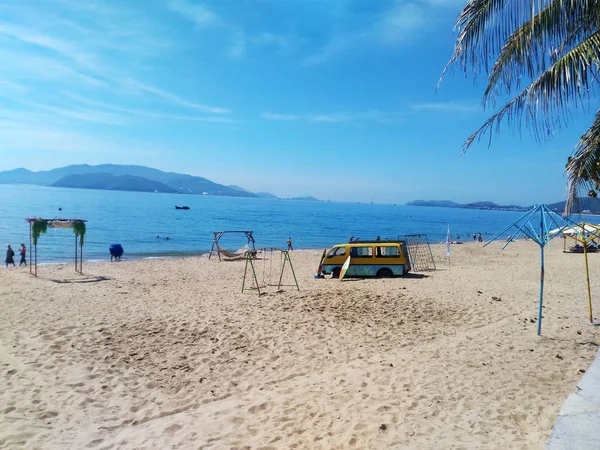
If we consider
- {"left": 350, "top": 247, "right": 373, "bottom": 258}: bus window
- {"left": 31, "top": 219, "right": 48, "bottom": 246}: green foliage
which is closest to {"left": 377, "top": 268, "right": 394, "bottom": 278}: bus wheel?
{"left": 350, "top": 247, "right": 373, "bottom": 258}: bus window

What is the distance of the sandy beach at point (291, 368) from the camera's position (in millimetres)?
5250

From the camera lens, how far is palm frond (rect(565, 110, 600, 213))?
5.50 metres

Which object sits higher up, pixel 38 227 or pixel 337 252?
pixel 38 227

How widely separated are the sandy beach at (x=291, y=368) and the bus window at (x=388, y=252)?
3804 millimetres

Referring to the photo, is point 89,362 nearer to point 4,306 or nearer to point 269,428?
point 269,428

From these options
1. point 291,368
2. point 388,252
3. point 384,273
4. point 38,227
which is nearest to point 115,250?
point 38,227

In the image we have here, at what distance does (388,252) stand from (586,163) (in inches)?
477

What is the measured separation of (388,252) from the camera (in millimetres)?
17516

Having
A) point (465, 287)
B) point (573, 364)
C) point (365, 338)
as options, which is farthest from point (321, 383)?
point (465, 287)

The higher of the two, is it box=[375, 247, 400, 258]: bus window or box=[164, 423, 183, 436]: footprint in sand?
box=[375, 247, 400, 258]: bus window

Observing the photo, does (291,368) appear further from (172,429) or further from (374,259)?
(374,259)

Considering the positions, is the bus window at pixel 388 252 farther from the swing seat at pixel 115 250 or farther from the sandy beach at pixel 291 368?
the swing seat at pixel 115 250

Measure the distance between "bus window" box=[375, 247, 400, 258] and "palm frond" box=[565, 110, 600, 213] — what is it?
457 inches

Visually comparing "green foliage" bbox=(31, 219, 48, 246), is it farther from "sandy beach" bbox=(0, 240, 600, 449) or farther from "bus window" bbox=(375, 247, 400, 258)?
"bus window" bbox=(375, 247, 400, 258)
